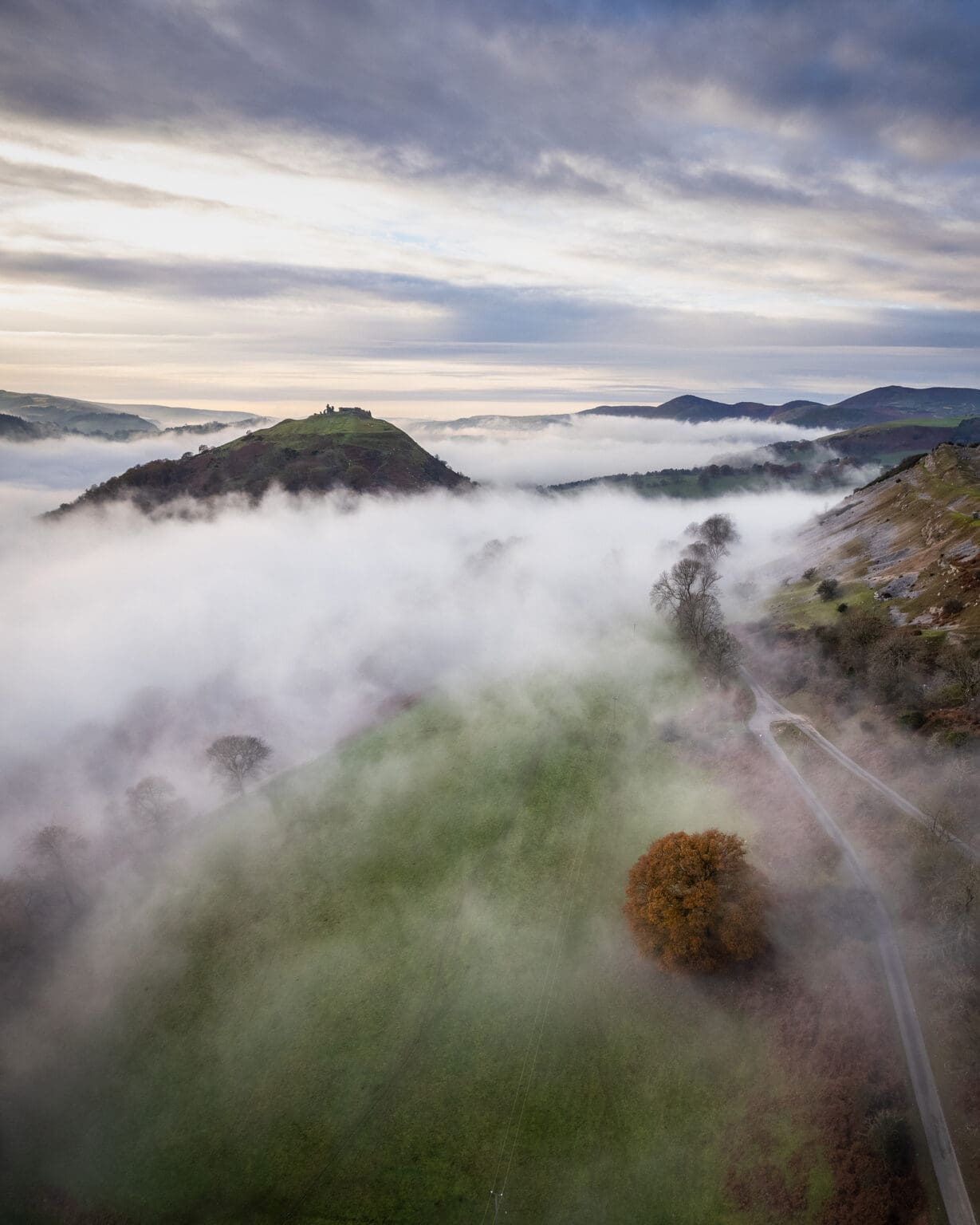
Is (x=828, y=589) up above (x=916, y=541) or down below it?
below

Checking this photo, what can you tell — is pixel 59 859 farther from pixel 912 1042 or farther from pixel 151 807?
pixel 912 1042

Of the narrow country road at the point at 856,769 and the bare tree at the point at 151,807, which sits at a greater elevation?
the narrow country road at the point at 856,769

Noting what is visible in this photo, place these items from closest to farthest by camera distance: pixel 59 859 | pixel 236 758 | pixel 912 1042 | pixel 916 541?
pixel 912 1042, pixel 59 859, pixel 236 758, pixel 916 541

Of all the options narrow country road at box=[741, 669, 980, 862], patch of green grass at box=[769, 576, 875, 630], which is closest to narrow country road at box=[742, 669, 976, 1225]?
narrow country road at box=[741, 669, 980, 862]

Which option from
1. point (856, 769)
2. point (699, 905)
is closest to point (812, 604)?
point (856, 769)

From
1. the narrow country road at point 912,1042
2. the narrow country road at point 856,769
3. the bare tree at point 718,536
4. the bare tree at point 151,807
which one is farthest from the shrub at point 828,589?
the bare tree at point 151,807

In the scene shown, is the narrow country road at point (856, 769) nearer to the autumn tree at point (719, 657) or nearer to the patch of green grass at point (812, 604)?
the autumn tree at point (719, 657)

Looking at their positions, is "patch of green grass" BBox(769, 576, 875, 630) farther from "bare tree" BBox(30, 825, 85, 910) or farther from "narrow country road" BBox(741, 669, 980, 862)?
"bare tree" BBox(30, 825, 85, 910)
